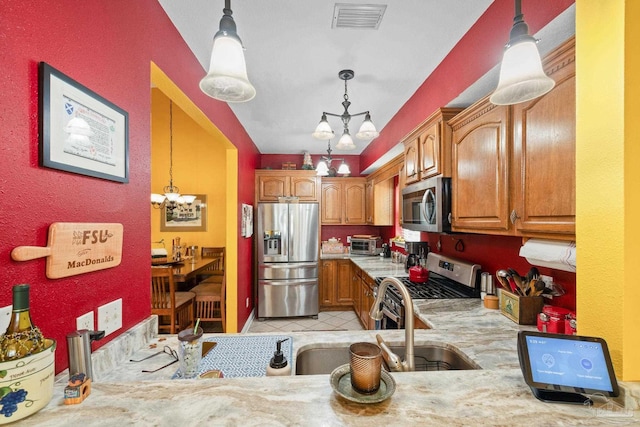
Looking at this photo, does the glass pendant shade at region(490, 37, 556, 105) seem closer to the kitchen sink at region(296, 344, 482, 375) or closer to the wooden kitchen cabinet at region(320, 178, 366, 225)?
the kitchen sink at region(296, 344, 482, 375)

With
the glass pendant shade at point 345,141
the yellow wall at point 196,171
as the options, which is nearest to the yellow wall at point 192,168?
the yellow wall at point 196,171

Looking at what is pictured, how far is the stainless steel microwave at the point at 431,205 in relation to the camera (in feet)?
6.88

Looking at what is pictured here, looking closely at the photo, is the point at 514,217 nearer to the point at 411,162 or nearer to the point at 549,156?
the point at 549,156

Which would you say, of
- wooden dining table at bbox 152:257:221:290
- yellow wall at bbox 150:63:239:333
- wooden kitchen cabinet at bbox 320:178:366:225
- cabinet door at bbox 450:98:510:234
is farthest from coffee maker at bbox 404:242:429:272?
yellow wall at bbox 150:63:239:333

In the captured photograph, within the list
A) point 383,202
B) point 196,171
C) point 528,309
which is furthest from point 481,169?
point 196,171

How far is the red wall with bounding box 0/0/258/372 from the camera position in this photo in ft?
2.43

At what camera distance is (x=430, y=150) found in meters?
2.28

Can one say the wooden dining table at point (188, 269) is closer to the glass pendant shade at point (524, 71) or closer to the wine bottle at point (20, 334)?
the wine bottle at point (20, 334)

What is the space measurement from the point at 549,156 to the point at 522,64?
1.70ft

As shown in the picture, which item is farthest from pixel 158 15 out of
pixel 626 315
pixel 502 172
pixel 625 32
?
pixel 626 315

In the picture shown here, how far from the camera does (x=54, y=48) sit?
85cm

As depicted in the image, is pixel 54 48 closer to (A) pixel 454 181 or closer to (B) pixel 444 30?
(B) pixel 444 30

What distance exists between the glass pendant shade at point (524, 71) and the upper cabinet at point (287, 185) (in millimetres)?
3736

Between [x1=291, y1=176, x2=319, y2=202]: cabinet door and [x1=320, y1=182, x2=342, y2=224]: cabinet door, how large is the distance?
26 cm
